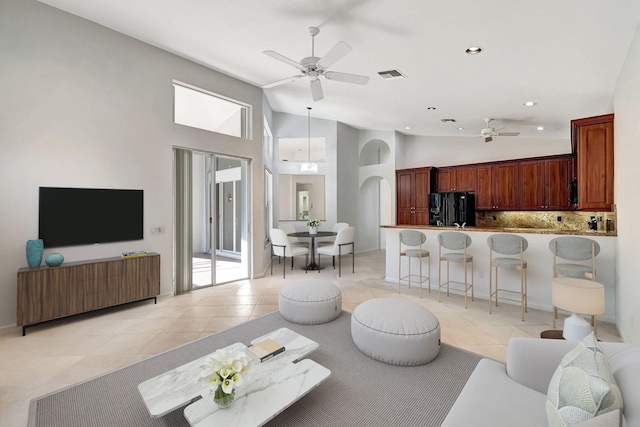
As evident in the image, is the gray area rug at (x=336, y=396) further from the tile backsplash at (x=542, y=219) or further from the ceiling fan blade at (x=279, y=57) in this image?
the tile backsplash at (x=542, y=219)

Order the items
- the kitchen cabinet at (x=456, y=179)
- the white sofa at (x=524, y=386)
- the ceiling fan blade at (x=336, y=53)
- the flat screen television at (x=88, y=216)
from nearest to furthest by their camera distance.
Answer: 1. the white sofa at (x=524, y=386)
2. the ceiling fan blade at (x=336, y=53)
3. the flat screen television at (x=88, y=216)
4. the kitchen cabinet at (x=456, y=179)

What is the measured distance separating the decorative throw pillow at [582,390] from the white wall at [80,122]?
457 cm

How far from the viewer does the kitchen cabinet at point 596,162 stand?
329 centimetres

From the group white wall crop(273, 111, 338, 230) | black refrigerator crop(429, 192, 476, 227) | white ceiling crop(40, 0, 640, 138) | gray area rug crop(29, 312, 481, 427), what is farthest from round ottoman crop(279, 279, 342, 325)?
black refrigerator crop(429, 192, 476, 227)

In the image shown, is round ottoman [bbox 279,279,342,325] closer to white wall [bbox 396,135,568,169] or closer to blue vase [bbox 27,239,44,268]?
blue vase [bbox 27,239,44,268]

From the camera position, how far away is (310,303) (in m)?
3.02

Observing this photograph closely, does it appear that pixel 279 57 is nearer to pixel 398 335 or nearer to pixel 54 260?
pixel 398 335

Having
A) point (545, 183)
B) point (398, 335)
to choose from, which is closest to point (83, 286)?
point (398, 335)

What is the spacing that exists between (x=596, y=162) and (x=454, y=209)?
373 centimetres

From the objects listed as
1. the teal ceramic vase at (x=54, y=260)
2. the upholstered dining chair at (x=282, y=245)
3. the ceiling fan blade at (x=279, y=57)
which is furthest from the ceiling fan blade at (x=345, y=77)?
the teal ceramic vase at (x=54, y=260)

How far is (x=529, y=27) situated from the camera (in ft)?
8.36

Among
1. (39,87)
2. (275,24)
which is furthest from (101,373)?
(275,24)

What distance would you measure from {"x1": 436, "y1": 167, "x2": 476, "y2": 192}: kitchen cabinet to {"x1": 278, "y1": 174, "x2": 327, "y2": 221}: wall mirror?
3.31 metres

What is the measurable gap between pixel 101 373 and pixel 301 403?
5.56ft
